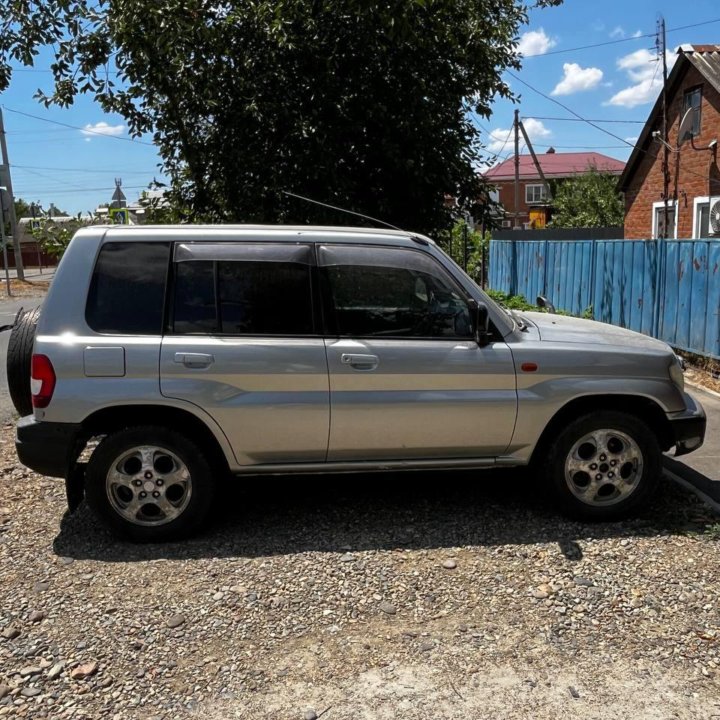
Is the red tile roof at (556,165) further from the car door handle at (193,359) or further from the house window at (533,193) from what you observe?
the car door handle at (193,359)

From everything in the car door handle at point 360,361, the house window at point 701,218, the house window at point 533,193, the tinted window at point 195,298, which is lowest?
the car door handle at point 360,361

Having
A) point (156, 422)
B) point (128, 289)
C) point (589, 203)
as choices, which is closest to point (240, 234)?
point (128, 289)

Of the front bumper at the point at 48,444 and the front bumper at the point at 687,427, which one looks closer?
the front bumper at the point at 48,444

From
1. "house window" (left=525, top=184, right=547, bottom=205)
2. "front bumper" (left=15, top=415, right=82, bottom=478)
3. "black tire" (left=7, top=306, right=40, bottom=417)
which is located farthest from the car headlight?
"house window" (left=525, top=184, right=547, bottom=205)

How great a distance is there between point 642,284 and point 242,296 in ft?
25.7

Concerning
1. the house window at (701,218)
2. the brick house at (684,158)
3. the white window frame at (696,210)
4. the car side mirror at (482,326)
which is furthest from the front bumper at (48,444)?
the white window frame at (696,210)

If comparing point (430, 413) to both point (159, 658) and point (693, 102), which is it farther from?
point (693, 102)

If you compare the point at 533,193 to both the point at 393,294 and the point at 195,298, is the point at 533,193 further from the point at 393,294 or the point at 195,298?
the point at 195,298

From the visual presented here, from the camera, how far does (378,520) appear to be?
451cm

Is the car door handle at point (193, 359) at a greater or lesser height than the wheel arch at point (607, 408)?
greater

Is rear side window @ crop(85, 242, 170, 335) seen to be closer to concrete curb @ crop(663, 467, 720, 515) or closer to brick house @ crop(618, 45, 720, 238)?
concrete curb @ crop(663, 467, 720, 515)

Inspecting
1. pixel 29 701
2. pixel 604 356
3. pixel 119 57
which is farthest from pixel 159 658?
pixel 119 57

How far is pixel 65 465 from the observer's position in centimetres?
405

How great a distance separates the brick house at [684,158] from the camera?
55.6 feet
